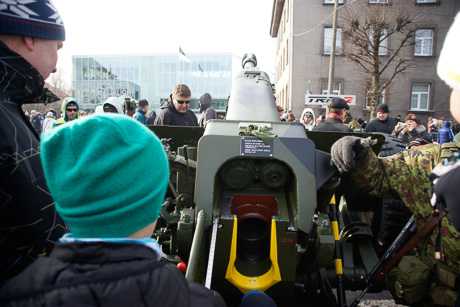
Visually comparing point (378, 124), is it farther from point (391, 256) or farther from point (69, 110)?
point (69, 110)

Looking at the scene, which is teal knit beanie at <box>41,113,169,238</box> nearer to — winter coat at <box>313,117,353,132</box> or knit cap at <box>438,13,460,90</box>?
knit cap at <box>438,13,460,90</box>

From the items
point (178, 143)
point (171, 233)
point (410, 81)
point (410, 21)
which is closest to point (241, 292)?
point (171, 233)

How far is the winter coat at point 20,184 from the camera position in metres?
1.15

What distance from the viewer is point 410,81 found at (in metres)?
21.4

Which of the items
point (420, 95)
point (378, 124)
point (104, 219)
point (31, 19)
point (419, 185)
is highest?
point (420, 95)

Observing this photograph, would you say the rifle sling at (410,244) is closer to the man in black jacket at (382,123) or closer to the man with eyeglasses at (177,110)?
the man with eyeglasses at (177,110)

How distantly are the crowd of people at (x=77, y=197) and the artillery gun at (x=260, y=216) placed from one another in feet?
2.86

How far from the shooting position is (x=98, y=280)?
788 mm

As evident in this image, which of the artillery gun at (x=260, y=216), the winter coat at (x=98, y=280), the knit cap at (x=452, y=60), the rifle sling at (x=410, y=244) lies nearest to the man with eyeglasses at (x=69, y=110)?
the artillery gun at (x=260, y=216)

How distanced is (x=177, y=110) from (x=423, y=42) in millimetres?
21707

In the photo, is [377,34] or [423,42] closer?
[377,34]

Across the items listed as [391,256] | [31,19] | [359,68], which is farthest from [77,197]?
[359,68]

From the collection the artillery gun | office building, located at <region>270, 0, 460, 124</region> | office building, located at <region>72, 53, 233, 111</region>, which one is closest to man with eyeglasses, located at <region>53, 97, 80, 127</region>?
the artillery gun

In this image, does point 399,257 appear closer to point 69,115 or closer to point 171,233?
point 171,233
